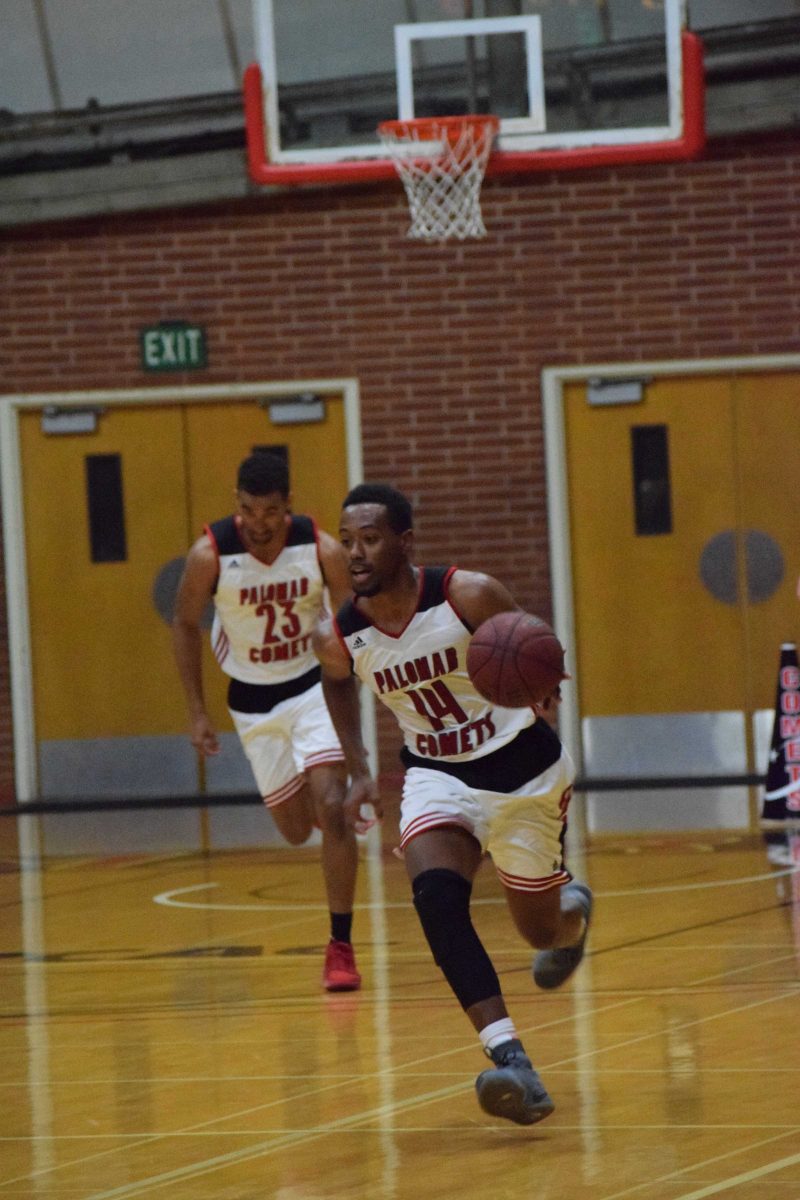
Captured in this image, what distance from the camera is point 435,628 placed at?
513 centimetres

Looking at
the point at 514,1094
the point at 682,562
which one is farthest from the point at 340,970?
the point at 682,562

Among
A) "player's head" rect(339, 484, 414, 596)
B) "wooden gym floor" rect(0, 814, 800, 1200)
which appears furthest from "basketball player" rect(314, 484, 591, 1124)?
"wooden gym floor" rect(0, 814, 800, 1200)

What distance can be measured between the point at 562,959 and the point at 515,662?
48.9 inches

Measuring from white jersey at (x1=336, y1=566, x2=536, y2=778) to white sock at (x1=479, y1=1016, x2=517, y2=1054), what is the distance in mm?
751

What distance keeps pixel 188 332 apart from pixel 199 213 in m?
0.77

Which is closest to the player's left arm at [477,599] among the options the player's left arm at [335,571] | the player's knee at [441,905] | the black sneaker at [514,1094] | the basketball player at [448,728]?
the basketball player at [448,728]

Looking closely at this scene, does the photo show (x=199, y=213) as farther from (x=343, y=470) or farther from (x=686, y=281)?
(x=686, y=281)

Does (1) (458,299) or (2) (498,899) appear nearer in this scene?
(2) (498,899)

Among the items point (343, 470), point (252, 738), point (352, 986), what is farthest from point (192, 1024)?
point (343, 470)

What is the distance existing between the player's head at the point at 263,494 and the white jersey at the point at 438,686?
5.84ft

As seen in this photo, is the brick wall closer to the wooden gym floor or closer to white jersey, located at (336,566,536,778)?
the wooden gym floor

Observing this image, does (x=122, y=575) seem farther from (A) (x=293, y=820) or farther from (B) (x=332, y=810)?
(B) (x=332, y=810)

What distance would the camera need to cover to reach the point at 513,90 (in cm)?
1110

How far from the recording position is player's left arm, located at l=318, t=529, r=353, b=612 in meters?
7.21
